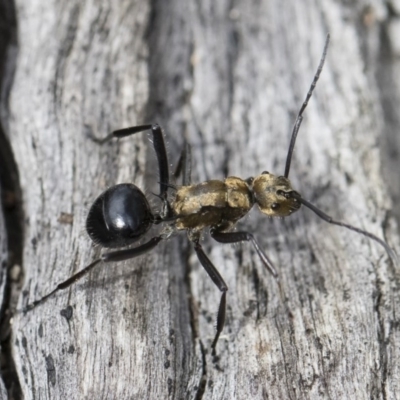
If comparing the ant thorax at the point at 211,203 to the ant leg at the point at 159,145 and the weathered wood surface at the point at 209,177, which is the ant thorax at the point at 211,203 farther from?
the weathered wood surface at the point at 209,177

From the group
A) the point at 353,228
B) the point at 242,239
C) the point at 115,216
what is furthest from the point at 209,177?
the point at 353,228

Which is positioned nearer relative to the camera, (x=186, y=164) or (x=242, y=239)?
(x=242, y=239)

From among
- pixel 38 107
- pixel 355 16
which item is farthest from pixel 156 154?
pixel 355 16

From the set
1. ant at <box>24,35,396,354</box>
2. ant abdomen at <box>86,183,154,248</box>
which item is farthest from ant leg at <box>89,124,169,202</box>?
ant abdomen at <box>86,183,154,248</box>

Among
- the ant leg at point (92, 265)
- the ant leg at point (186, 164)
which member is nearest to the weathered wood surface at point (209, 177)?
the ant leg at point (92, 265)

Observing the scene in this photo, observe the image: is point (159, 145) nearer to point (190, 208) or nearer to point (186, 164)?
point (186, 164)

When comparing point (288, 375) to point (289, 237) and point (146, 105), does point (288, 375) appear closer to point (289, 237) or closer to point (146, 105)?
point (289, 237)
